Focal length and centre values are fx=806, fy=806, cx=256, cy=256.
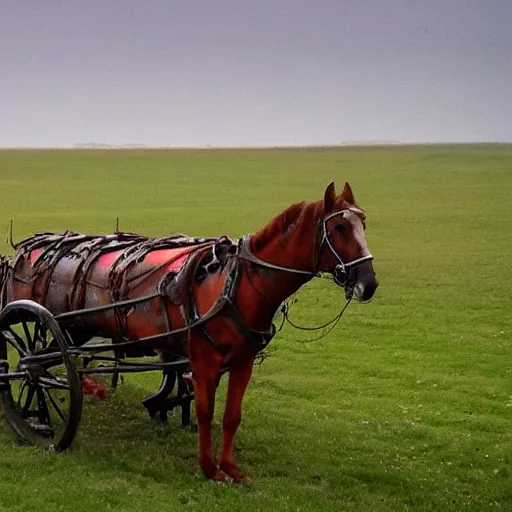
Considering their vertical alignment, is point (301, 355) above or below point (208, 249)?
below

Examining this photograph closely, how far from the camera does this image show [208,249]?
7844mm

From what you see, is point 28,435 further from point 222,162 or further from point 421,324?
point 222,162

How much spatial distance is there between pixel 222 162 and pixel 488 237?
66150mm

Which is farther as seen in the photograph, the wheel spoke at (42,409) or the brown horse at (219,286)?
the wheel spoke at (42,409)

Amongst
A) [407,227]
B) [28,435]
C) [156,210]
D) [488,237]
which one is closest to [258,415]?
[28,435]

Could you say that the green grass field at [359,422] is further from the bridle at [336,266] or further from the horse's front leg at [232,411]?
the bridle at [336,266]

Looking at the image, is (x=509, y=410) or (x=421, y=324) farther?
(x=421, y=324)

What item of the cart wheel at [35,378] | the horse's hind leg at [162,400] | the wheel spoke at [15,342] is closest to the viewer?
the cart wheel at [35,378]

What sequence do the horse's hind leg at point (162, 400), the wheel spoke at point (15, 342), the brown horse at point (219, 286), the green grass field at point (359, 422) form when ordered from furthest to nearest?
the horse's hind leg at point (162, 400)
the wheel spoke at point (15, 342)
the green grass field at point (359, 422)
the brown horse at point (219, 286)

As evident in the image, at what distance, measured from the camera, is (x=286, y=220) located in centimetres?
717

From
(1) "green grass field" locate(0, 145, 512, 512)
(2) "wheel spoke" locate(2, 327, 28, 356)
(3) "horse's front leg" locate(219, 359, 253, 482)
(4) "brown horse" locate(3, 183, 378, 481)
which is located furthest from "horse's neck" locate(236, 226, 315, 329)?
(2) "wheel spoke" locate(2, 327, 28, 356)

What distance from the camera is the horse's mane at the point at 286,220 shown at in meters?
6.99

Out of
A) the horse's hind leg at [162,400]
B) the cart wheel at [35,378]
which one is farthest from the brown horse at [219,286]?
the horse's hind leg at [162,400]

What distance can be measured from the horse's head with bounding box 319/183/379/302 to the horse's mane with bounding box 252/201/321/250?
0.59ft
